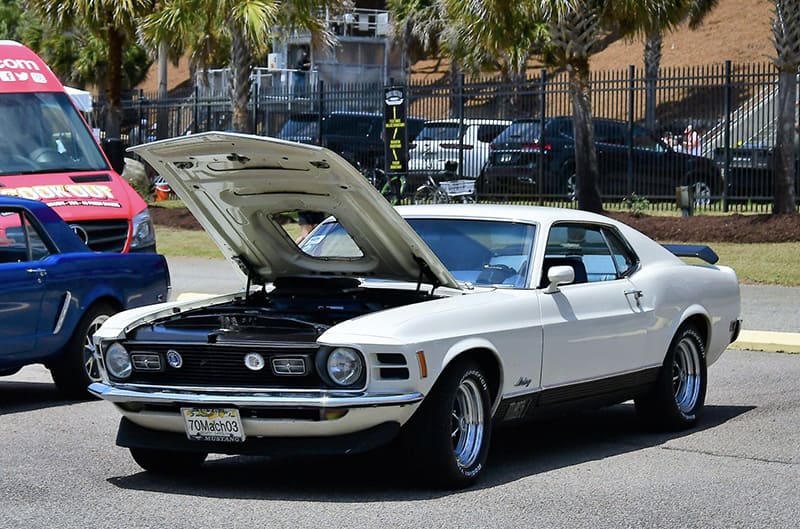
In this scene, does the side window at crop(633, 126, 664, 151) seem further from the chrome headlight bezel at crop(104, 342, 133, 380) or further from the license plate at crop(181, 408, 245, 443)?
the license plate at crop(181, 408, 245, 443)

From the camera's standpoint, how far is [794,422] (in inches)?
356

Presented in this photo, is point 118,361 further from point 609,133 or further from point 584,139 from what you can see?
point 609,133

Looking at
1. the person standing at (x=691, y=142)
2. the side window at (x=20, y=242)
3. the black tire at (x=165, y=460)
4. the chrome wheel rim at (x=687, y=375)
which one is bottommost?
the black tire at (x=165, y=460)

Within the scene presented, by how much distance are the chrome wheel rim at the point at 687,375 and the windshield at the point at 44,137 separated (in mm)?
7176

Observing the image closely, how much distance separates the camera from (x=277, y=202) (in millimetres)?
7867

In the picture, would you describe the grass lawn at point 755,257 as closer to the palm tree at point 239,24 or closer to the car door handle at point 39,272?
the palm tree at point 239,24

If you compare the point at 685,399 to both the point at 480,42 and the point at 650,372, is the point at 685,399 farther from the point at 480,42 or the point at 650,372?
the point at 480,42

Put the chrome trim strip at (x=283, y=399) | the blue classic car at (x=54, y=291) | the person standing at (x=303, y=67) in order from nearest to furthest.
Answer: the chrome trim strip at (x=283, y=399) → the blue classic car at (x=54, y=291) → the person standing at (x=303, y=67)

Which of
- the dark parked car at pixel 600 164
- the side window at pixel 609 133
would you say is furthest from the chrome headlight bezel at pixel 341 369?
the side window at pixel 609 133

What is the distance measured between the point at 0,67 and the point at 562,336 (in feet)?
28.7

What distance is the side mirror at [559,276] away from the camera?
751 cm

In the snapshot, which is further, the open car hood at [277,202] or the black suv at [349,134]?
the black suv at [349,134]

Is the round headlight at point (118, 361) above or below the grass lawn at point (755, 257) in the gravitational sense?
above

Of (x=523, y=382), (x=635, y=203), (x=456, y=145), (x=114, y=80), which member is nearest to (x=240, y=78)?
(x=456, y=145)
